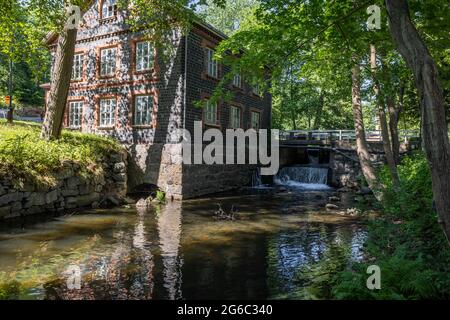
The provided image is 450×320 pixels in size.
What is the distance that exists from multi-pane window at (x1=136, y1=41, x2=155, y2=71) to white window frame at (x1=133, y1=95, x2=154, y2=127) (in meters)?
1.55

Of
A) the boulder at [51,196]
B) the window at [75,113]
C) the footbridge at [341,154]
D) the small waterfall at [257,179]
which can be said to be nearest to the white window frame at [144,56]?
the window at [75,113]

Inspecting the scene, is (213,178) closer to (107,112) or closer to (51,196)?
(107,112)

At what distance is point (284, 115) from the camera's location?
128 ft

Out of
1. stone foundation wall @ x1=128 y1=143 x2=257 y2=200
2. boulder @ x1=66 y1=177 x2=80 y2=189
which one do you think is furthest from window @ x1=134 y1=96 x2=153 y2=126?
boulder @ x1=66 y1=177 x2=80 y2=189

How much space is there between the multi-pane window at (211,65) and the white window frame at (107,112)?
561 cm

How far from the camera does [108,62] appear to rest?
66.1ft

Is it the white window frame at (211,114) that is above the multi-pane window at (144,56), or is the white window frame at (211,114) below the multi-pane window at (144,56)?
below

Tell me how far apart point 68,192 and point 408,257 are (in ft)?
38.5

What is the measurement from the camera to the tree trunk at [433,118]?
159 inches

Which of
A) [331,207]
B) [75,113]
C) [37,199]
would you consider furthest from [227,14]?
[37,199]

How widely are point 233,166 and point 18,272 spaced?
15.5m

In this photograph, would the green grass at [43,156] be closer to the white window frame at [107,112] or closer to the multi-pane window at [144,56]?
the white window frame at [107,112]
